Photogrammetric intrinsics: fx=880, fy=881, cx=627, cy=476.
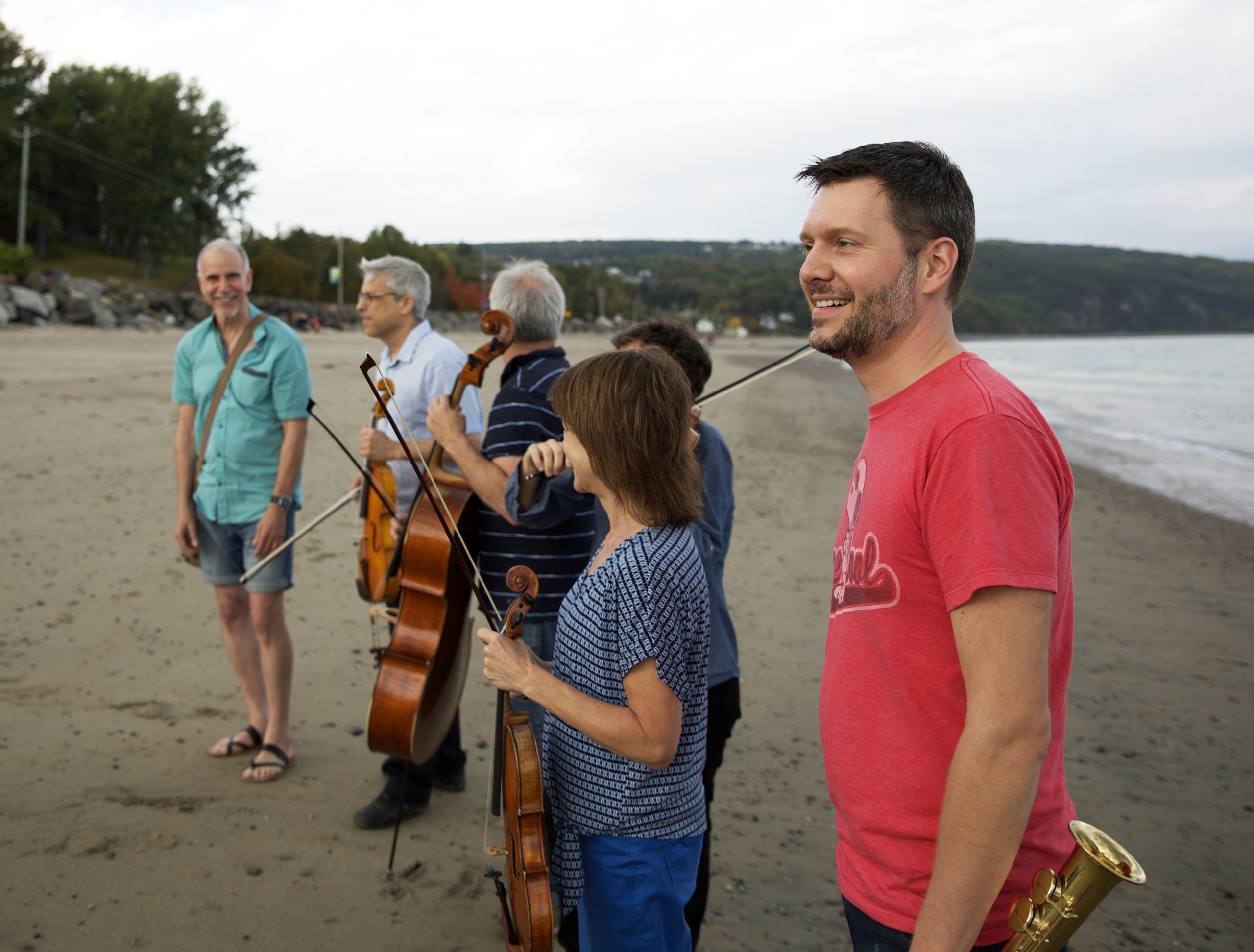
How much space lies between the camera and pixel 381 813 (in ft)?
11.7

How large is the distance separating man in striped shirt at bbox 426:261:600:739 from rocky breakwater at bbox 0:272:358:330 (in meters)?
25.7

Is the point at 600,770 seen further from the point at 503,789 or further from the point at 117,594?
the point at 117,594

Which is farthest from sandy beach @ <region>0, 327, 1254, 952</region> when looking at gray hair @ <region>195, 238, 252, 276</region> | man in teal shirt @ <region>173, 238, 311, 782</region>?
gray hair @ <region>195, 238, 252, 276</region>

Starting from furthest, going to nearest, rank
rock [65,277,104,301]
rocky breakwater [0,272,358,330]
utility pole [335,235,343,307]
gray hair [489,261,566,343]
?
utility pole [335,235,343,307]
rock [65,277,104,301]
rocky breakwater [0,272,358,330]
gray hair [489,261,566,343]

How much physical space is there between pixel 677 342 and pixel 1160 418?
28.9 meters

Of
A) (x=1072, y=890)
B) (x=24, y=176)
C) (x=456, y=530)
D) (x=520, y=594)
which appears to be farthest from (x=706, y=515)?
(x=24, y=176)

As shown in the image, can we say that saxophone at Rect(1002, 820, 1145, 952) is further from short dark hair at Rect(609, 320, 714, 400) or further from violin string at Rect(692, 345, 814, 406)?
short dark hair at Rect(609, 320, 714, 400)

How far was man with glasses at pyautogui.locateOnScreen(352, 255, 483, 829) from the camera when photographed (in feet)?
11.7

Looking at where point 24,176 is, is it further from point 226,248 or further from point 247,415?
point 247,415

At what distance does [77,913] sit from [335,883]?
80 cm

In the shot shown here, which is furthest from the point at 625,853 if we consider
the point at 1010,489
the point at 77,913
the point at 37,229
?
the point at 37,229

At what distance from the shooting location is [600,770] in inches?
76.3

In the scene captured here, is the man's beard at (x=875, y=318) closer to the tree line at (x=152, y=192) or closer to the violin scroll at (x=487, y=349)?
the violin scroll at (x=487, y=349)

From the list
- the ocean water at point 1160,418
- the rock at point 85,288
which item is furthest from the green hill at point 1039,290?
the rock at point 85,288
